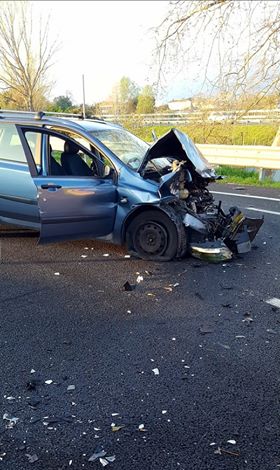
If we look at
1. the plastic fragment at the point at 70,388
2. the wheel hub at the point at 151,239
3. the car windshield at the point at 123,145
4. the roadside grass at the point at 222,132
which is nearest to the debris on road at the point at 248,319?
the wheel hub at the point at 151,239

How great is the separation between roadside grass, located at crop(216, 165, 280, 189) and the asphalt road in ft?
20.1

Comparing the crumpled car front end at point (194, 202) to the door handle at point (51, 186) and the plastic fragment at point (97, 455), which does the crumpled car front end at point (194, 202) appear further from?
the plastic fragment at point (97, 455)


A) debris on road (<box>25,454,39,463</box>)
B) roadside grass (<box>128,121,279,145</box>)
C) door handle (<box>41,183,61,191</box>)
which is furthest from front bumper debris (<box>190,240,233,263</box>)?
roadside grass (<box>128,121,279,145</box>)

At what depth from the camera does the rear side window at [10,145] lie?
5.24 meters

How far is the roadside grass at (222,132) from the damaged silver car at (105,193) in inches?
239

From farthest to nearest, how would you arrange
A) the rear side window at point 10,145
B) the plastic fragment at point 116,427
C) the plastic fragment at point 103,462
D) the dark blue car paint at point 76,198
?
the rear side window at point 10,145, the dark blue car paint at point 76,198, the plastic fragment at point 116,427, the plastic fragment at point 103,462

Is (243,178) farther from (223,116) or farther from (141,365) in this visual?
(141,365)

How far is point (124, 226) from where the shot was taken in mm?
5156

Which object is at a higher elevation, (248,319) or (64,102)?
(64,102)

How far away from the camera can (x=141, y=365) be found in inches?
120

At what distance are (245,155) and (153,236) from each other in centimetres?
695

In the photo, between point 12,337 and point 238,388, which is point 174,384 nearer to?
point 238,388

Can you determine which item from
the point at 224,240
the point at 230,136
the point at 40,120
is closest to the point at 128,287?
the point at 224,240

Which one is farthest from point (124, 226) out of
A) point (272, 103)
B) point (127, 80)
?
point (127, 80)
